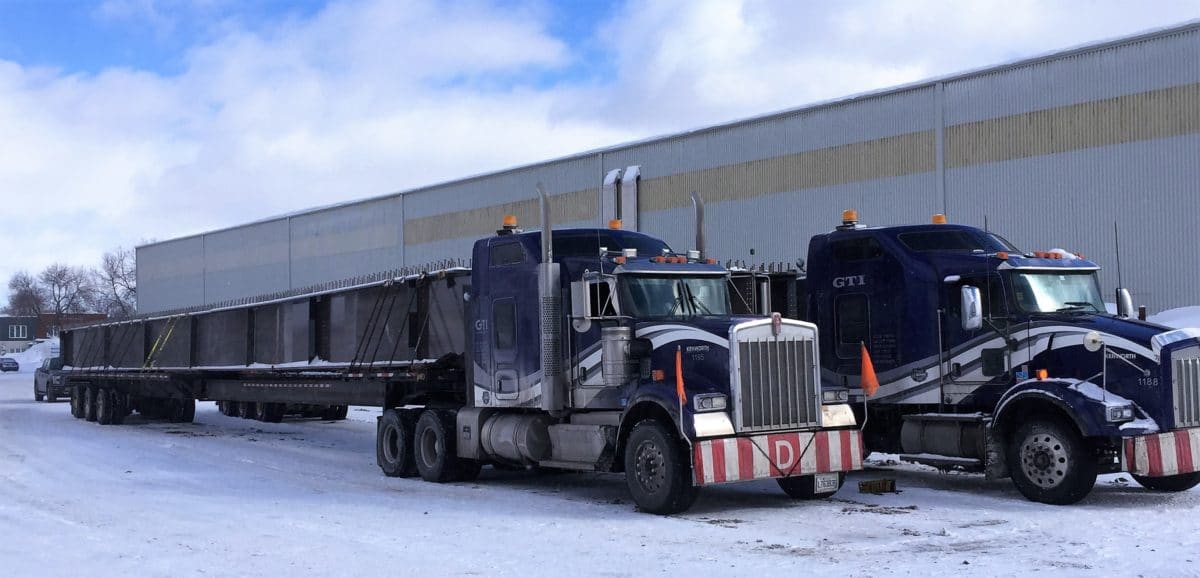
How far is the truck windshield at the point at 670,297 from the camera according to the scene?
12.2 meters

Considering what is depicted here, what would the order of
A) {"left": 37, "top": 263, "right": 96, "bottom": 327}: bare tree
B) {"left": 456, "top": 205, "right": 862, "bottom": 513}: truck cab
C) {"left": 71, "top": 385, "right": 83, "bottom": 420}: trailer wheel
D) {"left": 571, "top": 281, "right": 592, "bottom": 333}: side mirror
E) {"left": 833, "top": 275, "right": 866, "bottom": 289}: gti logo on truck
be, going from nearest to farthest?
{"left": 456, "top": 205, "right": 862, "bottom": 513}: truck cab → {"left": 571, "top": 281, "right": 592, "bottom": 333}: side mirror → {"left": 833, "top": 275, "right": 866, "bottom": 289}: gti logo on truck → {"left": 71, "top": 385, "right": 83, "bottom": 420}: trailer wheel → {"left": 37, "top": 263, "right": 96, "bottom": 327}: bare tree

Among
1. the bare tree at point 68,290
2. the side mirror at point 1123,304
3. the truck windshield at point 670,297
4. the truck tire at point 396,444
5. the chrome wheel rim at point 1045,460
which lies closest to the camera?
the chrome wheel rim at point 1045,460

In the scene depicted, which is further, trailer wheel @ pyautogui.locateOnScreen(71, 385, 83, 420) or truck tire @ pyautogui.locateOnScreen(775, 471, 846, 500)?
trailer wheel @ pyautogui.locateOnScreen(71, 385, 83, 420)

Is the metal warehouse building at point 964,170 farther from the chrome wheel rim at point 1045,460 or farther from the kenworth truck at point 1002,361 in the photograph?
the chrome wheel rim at point 1045,460

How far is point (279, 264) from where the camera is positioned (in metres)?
57.2

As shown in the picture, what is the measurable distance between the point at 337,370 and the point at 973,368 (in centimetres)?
985

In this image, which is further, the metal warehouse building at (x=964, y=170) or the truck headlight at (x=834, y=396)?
the metal warehouse building at (x=964, y=170)

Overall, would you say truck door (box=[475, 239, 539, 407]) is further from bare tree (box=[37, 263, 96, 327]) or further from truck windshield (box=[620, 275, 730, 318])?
bare tree (box=[37, 263, 96, 327])

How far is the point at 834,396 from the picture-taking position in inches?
484

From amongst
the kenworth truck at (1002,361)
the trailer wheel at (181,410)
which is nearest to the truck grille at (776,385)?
the kenworth truck at (1002,361)

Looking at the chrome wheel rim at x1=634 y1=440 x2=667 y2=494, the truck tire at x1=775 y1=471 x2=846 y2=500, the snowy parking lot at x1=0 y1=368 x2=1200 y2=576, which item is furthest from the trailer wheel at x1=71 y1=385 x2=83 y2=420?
the truck tire at x1=775 y1=471 x2=846 y2=500

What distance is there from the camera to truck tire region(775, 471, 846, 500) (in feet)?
40.6

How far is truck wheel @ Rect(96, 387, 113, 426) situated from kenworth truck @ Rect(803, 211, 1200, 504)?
19.3m

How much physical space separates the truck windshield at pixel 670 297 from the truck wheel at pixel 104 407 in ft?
63.8
